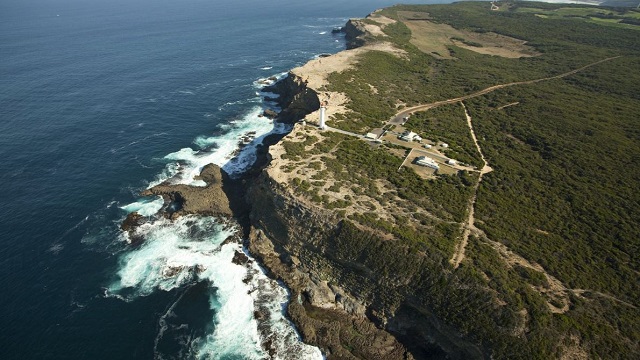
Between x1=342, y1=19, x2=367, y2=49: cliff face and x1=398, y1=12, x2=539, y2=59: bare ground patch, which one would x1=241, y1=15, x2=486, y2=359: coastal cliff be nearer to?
x1=398, y1=12, x2=539, y2=59: bare ground patch

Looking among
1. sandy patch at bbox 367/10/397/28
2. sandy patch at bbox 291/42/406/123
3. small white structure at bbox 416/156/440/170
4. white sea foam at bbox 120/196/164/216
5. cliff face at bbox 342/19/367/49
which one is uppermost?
sandy patch at bbox 367/10/397/28

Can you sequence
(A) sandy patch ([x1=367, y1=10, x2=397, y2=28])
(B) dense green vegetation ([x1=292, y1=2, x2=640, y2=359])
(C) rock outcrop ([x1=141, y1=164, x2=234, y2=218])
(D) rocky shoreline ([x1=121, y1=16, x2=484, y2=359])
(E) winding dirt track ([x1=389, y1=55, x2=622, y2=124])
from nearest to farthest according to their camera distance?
(B) dense green vegetation ([x1=292, y1=2, x2=640, y2=359]), (D) rocky shoreline ([x1=121, y1=16, x2=484, y2=359]), (C) rock outcrop ([x1=141, y1=164, x2=234, y2=218]), (E) winding dirt track ([x1=389, y1=55, x2=622, y2=124]), (A) sandy patch ([x1=367, y1=10, x2=397, y2=28])

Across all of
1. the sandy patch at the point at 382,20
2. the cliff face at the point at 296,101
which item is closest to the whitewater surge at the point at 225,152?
the cliff face at the point at 296,101

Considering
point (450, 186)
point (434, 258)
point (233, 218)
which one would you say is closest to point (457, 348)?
point (434, 258)

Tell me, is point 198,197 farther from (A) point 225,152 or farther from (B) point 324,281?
(B) point 324,281

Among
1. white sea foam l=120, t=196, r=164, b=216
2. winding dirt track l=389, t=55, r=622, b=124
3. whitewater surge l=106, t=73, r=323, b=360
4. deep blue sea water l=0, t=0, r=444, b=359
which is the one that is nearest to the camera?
whitewater surge l=106, t=73, r=323, b=360

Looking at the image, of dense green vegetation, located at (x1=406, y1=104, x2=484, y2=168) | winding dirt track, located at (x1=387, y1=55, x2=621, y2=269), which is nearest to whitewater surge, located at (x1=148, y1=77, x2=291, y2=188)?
winding dirt track, located at (x1=387, y1=55, x2=621, y2=269)

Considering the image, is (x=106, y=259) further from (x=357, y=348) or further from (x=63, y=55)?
(x=63, y=55)

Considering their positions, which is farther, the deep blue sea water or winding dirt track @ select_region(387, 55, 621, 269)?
the deep blue sea water
